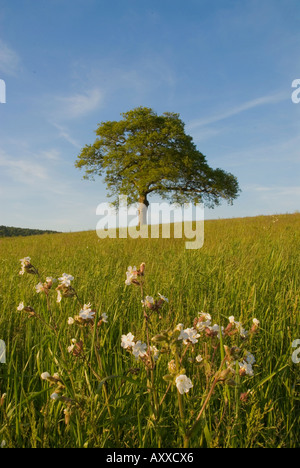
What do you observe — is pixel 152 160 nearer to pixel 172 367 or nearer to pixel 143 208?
pixel 143 208

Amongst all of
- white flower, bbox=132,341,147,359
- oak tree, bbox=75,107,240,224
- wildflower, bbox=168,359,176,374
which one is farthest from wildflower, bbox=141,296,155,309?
oak tree, bbox=75,107,240,224

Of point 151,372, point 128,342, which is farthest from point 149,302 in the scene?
point 151,372

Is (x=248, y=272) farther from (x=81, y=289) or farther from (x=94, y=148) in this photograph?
(x=94, y=148)

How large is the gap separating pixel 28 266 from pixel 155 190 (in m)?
27.8

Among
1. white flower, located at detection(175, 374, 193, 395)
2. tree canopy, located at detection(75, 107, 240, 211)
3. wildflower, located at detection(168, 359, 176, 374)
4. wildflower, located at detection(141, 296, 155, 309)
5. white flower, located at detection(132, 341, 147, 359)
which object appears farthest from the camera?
tree canopy, located at detection(75, 107, 240, 211)

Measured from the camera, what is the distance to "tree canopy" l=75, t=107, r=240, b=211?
26953mm

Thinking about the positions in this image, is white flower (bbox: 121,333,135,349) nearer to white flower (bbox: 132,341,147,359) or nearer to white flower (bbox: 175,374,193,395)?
white flower (bbox: 132,341,147,359)

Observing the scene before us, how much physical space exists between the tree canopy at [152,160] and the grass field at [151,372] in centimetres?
2229

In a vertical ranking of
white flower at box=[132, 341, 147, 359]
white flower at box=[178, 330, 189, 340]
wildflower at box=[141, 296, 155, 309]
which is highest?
wildflower at box=[141, 296, 155, 309]

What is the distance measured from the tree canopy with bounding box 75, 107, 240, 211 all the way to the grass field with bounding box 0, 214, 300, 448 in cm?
2229

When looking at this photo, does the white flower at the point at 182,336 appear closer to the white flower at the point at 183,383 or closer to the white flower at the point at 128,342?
the white flower at the point at 183,383

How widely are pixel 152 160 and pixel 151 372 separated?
88.5 feet
